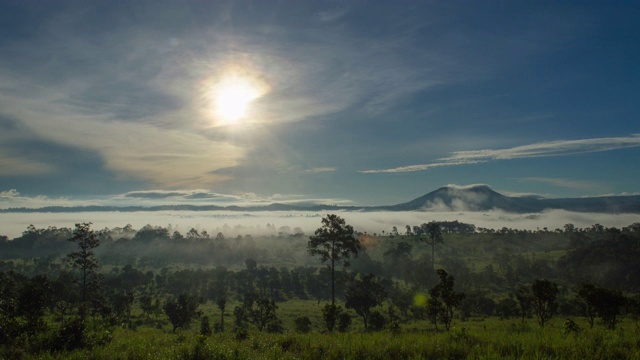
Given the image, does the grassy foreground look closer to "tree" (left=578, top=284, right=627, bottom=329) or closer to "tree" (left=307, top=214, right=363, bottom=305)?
"tree" (left=578, top=284, right=627, bottom=329)

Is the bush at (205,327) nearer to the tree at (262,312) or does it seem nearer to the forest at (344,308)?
the forest at (344,308)

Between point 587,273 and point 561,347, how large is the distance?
138m

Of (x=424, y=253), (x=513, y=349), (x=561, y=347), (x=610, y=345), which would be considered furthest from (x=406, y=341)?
(x=424, y=253)

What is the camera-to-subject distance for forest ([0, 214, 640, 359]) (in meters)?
12.8

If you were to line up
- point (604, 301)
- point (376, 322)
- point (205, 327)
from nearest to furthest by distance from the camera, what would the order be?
1. point (604, 301)
2. point (205, 327)
3. point (376, 322)

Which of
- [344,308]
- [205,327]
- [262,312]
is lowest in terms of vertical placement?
[344,308]

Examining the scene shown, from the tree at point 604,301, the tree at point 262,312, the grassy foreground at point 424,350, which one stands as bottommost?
the tree at point 262,312

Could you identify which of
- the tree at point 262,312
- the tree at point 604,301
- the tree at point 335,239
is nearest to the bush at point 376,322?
the tree at point 335,239

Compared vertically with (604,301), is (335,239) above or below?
above

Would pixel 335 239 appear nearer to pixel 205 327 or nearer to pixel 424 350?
pixel 205 327

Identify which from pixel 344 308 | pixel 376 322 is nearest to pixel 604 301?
pixel 376 322

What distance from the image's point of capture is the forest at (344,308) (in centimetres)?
1284

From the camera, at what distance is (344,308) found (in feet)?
309

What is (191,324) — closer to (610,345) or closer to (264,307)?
(264,307)
